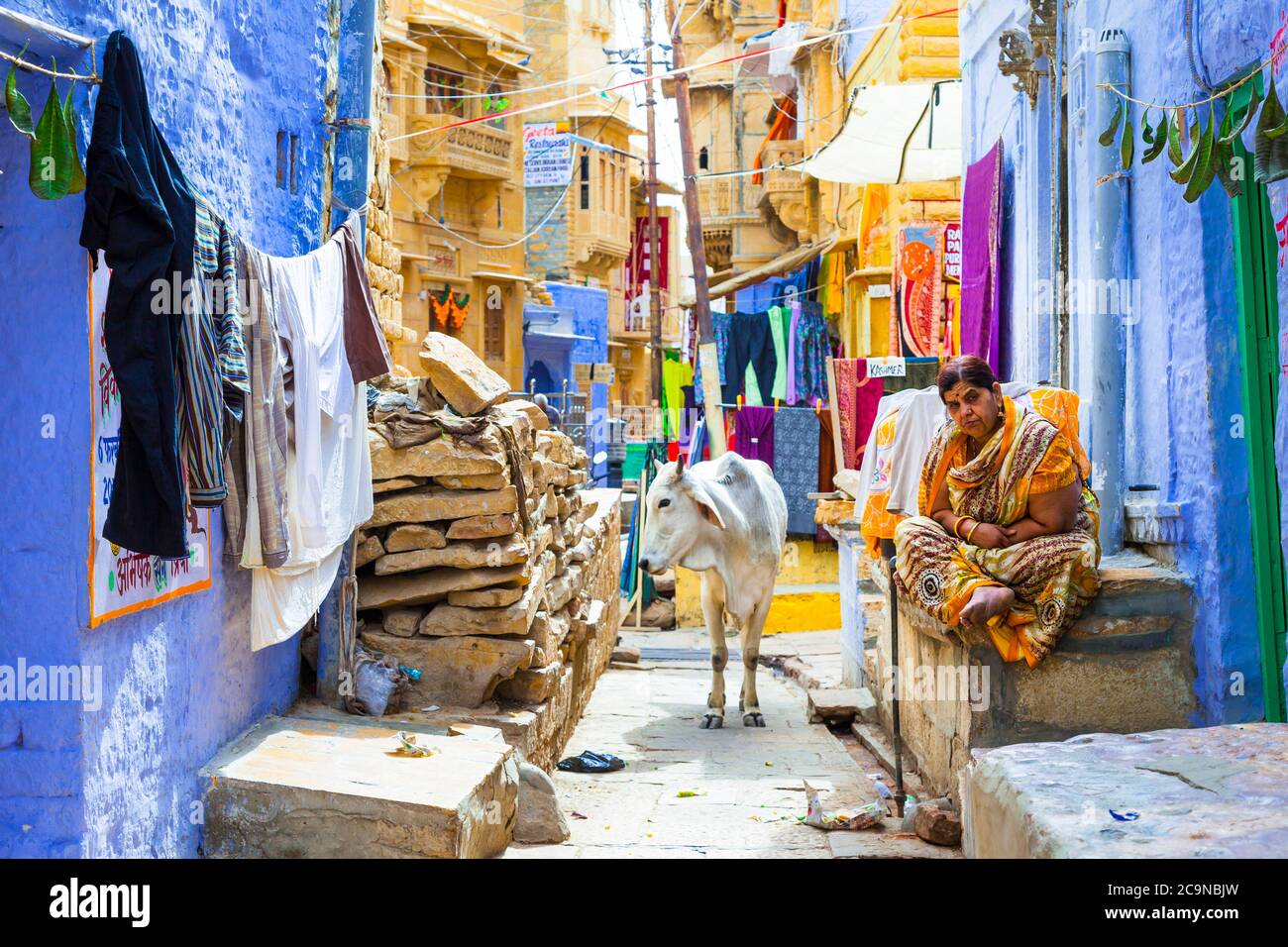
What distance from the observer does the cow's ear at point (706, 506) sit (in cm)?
875

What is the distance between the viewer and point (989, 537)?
5254 millimetres

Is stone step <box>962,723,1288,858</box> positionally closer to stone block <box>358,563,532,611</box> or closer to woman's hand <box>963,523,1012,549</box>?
woman's hand <box>963,523,1012,549</box>

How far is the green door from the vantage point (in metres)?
Result: 4.88

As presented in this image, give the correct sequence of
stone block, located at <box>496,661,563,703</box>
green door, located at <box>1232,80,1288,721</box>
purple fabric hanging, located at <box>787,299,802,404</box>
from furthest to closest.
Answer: purple fabric hanging, located at <box>787,299,802,404</box>, stone block, located at <box>496,661,563,703</box>, green door, located at <box>1232,80,1288,721</box>

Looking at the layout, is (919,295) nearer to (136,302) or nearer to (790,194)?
(136,302)

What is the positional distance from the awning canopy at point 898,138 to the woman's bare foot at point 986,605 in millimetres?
7659

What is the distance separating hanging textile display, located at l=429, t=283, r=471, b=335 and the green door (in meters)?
25.5

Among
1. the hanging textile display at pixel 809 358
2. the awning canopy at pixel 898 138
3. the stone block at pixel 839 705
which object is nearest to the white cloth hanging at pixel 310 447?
the stone block at pixel 839 705

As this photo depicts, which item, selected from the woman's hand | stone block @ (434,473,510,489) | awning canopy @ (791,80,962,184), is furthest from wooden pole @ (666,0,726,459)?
the woman's hand

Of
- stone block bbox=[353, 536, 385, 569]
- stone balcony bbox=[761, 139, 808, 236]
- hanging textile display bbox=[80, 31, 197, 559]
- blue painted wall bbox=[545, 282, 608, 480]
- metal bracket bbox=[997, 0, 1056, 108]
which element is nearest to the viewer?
hanging textile display bbox=[80, 31, 197, 559]

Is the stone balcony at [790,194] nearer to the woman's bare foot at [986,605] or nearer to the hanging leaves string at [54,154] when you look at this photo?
the woman's bare foot at [986,605]

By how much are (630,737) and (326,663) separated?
2937 millimetres

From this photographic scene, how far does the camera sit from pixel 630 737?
8.45m
